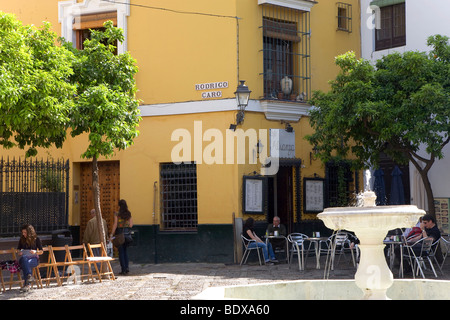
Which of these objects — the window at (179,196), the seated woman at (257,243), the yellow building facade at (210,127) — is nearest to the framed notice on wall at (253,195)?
the yellow building facade at (210,127)

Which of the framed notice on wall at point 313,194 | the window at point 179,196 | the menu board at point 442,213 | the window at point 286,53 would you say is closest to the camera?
the window at point 179,196

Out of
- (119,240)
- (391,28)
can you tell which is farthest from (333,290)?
(391,28)

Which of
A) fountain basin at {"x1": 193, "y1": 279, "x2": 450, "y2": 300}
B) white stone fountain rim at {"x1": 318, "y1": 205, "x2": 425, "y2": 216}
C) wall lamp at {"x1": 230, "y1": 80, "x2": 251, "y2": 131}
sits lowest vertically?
fountain basin at {"x1": 193, "y1": 279, "x2": 450, "y2": 300}

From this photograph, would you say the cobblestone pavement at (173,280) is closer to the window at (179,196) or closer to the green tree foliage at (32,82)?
the window at (179,196)

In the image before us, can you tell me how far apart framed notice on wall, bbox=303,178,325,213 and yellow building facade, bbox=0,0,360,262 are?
31 millimetres

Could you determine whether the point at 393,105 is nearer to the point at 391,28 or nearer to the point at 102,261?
the point at 391,28

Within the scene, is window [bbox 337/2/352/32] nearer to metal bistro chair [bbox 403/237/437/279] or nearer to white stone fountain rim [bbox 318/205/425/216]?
metal bistro chair [bbox 403/237/437/279]

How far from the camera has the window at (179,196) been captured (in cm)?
1773

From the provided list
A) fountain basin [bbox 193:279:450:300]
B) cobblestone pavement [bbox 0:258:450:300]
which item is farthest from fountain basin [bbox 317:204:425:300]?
cobblestone pavement [bbox 0:258:450:300]

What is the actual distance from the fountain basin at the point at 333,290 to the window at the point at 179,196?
29.3 feet

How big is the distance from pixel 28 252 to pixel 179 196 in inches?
225

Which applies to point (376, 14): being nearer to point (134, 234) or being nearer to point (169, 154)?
point (169, 154)

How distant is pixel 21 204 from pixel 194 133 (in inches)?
185

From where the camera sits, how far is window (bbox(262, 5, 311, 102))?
18109 millimetres
